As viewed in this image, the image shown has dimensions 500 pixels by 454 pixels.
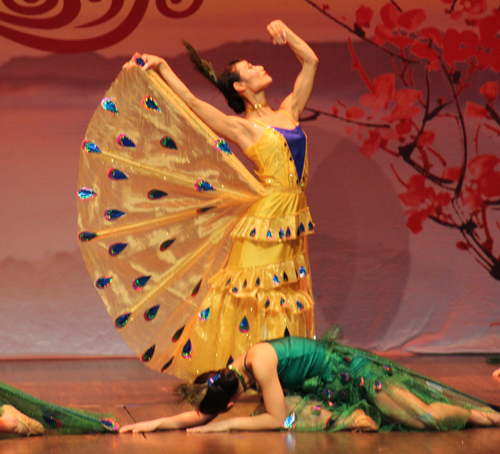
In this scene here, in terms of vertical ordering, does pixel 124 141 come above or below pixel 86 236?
above

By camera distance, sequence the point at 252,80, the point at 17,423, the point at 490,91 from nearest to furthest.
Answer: the point at 17,423, the point at 252,80, the point at 490,91

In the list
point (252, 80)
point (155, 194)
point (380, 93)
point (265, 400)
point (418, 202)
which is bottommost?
point (265, 400)

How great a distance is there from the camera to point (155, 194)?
3525 millimetres

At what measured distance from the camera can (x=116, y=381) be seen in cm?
395

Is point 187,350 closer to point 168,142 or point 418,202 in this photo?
point 168,142

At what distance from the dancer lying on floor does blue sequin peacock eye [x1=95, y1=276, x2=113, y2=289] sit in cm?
68

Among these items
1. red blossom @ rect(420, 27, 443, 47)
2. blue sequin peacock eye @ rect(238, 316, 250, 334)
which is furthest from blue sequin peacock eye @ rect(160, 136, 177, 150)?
red blossom @ rect(420, 27, 443, 47)

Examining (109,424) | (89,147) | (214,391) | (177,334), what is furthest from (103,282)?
(214,391)

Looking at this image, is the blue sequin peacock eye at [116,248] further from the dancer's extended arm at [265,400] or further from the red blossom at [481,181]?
the red blossom at [481,181]

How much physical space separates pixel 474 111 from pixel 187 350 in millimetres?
2482

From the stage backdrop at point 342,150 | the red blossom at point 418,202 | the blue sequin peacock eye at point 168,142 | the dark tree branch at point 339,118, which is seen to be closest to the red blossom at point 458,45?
the stage backdrop at point 342,150

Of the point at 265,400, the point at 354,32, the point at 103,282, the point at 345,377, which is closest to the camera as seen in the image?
the point at 265,400

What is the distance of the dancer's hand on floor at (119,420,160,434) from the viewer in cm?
288

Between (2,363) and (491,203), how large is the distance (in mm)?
3068
